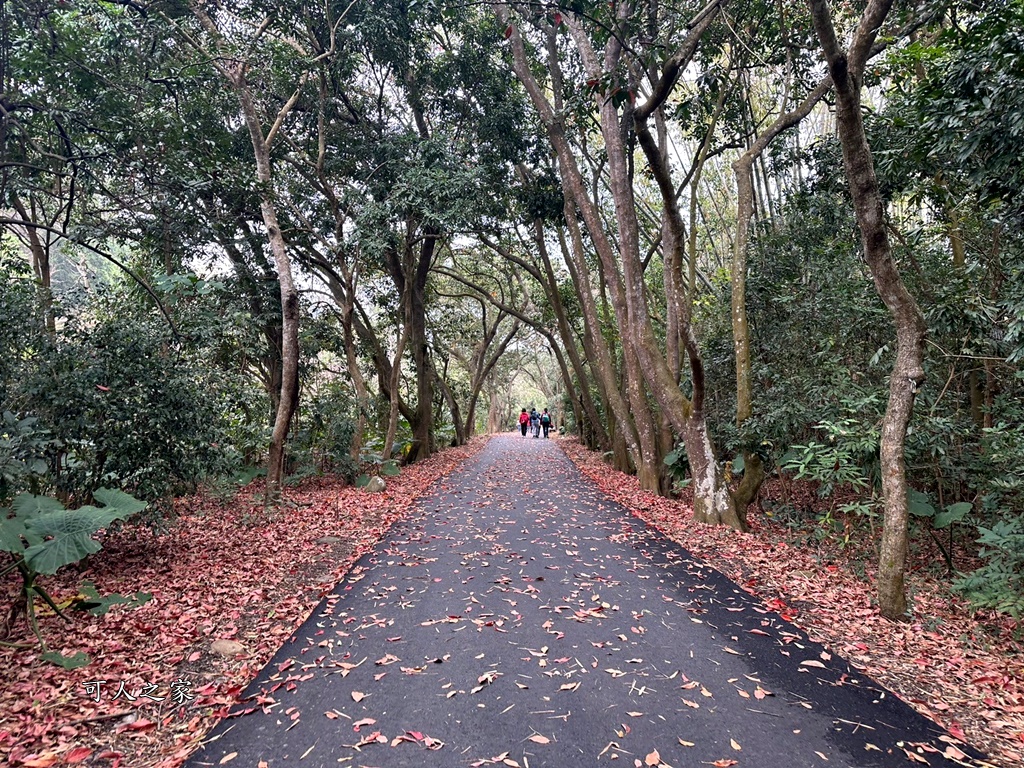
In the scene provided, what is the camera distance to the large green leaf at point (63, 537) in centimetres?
333

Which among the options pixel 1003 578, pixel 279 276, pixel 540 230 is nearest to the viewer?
pixel 1003 578

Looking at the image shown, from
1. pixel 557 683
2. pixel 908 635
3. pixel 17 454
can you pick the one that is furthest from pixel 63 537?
pixel 908 635

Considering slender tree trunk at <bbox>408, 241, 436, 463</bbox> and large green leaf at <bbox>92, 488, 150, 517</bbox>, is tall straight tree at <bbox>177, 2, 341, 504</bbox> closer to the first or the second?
large green leaf at <bbox>92, 488, 150, 517</bbox>

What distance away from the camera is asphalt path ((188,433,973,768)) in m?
2.66

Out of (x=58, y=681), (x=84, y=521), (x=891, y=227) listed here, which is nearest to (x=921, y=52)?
(x=891, y=227)

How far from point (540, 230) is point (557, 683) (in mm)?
11866

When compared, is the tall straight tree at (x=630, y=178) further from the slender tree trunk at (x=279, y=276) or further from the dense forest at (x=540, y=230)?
the slender tree trunk at (x=279, y=276)

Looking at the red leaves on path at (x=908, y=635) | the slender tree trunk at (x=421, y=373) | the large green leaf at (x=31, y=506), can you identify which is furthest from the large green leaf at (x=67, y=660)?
the slender tree trunk at (x=421, y=373)

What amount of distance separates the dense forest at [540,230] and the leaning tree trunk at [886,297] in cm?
2

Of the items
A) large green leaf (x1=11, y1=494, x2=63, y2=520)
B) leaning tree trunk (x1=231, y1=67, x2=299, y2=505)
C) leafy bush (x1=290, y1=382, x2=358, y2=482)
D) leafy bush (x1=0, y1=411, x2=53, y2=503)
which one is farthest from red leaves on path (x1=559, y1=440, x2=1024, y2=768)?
leafy bush (x1=290, y1=382, x2=358, y2=482)

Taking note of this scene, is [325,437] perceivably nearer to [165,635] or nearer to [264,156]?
[264,156]

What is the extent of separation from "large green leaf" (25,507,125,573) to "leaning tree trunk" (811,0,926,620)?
556cm

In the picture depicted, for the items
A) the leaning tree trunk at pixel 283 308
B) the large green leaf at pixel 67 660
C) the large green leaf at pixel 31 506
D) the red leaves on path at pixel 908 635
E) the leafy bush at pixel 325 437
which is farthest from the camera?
the leafy bush at pixel 325 437

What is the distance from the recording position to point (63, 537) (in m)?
3.44
